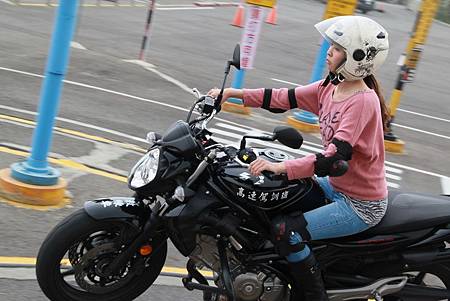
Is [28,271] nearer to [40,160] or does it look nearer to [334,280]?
[40,160]

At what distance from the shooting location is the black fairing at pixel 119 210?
3.68m

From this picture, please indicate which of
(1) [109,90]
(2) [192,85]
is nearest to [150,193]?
(1) [109,90]

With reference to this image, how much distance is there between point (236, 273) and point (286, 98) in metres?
1.18

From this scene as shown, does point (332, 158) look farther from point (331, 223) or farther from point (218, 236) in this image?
point (218, 236)

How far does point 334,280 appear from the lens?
4070 mm

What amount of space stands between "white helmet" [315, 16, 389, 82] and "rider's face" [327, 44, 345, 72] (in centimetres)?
2

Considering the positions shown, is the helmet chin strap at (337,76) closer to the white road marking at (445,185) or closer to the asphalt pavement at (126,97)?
the asphalt pavement at (126,97)

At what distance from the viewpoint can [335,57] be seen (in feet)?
12.2

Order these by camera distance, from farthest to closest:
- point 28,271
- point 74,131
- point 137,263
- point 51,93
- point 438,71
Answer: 1. point 438,71
2. point 74,131
3. point 51,93
4. point 28,271
5. point 137,263

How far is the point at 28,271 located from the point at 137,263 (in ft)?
3.10

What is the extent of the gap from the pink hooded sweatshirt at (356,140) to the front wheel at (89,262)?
1.05 meters

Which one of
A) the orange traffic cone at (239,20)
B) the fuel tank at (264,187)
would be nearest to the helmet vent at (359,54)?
the fuel tank at (264,187)

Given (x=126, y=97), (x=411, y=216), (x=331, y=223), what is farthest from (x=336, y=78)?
(x=126, y=97)

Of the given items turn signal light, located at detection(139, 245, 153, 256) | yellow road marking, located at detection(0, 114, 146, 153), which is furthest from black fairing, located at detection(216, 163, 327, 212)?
yellow road marking, located at detection(0, 114, 146, 153)
